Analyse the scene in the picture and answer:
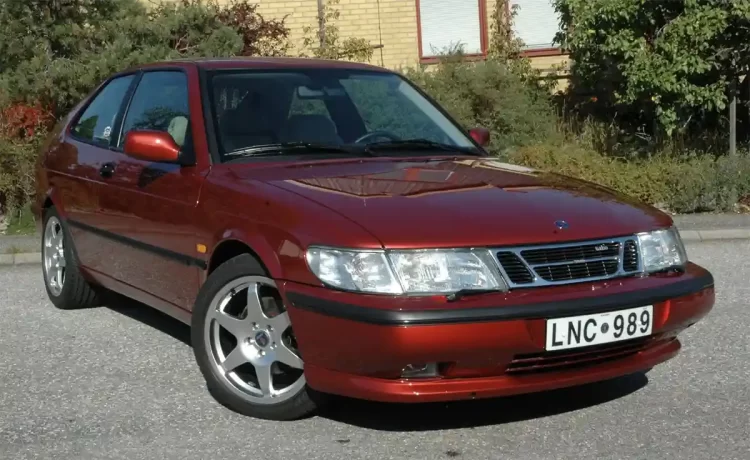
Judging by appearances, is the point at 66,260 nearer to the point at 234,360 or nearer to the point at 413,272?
the point at 234,360

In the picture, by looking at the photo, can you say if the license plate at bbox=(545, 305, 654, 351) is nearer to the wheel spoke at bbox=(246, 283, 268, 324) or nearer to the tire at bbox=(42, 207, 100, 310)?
the wheel spoke at bbox=(246, 283, 268, 324)

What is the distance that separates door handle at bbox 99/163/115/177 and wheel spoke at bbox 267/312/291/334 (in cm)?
187

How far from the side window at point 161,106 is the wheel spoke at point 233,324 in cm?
105

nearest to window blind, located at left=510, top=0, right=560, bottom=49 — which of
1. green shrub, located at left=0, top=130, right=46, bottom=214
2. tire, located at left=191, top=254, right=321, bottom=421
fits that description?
green shrub, located at left=0, top=130, right=46, bottom=214

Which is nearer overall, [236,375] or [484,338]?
[484,338]

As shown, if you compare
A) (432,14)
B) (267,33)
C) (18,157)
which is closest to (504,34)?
(432,14)

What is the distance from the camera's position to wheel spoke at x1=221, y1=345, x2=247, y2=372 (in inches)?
195

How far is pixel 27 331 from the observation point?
690cm

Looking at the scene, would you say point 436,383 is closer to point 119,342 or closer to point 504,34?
point 119,342

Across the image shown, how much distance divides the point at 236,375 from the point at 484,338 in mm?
1333

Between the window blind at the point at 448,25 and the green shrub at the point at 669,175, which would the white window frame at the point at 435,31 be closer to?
the window blind at the point at 448,25

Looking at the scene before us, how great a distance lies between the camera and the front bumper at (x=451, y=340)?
4188mm

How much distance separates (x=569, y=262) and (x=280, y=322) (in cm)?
121

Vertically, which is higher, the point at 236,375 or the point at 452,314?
the point at 452,314
